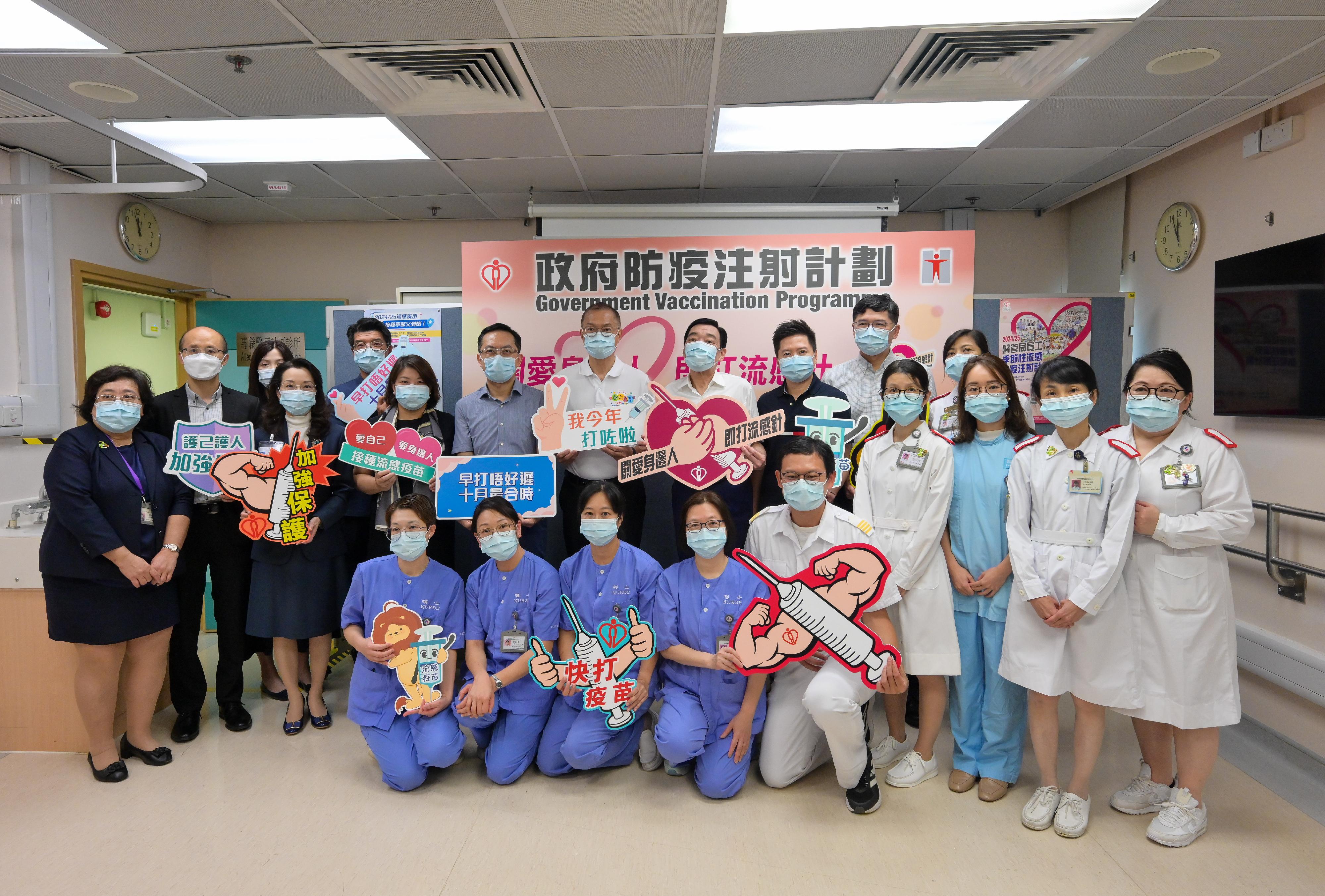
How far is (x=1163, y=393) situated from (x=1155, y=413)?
65mm

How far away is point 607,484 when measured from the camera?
8.55 ft

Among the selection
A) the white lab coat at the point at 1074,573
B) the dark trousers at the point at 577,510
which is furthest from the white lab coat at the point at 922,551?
the dark trousers at the point at 577,510

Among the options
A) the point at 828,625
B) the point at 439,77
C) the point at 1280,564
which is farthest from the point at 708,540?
the point at 1280,564

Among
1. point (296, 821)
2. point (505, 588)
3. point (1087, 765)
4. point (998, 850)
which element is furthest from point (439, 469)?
point (1087, 765)

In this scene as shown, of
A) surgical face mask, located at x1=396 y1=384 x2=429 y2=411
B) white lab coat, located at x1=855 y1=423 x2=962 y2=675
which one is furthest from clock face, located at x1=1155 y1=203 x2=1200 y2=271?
surgical face mask, located at x1=396 y1=384 x2=429 y2=411

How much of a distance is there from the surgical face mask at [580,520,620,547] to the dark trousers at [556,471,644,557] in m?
0.60

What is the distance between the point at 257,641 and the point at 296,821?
3.87ft

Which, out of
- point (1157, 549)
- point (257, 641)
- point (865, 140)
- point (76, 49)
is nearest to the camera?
point (1157, 549)

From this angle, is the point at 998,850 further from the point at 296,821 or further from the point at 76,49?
the point at 76,49

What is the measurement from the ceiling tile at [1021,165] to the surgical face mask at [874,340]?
1.82 meters

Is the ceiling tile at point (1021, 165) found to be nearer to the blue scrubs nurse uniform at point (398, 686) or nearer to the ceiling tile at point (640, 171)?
the ceiling tile at point (640, 171)

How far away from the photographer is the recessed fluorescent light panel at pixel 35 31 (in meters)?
2.75

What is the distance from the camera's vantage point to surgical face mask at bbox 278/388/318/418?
118 inches

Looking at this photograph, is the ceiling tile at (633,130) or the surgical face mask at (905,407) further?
the ceiling tile at (633,130)
